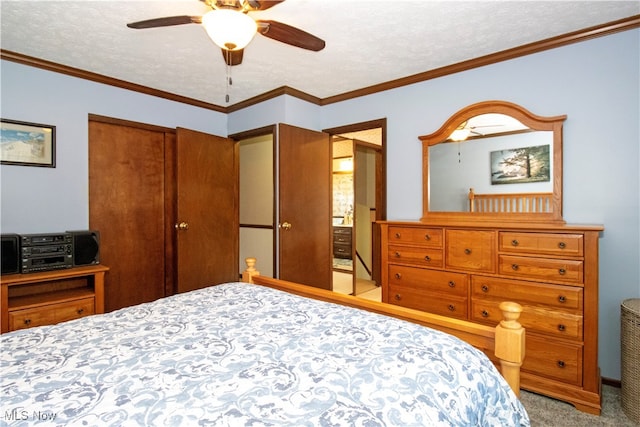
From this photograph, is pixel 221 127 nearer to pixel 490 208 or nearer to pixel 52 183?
pixel 52 183

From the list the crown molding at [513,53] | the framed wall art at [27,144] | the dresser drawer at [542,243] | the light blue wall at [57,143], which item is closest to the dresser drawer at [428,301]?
the dresser drawer at [542,243]

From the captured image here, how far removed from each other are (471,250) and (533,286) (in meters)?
0.43

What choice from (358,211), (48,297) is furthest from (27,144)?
(358,211)

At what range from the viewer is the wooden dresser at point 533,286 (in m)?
2.01

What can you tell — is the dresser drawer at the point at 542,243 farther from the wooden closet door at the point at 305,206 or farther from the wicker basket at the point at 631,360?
the wooden closet door at the point at 305,206

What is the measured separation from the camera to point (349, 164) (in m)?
6.20

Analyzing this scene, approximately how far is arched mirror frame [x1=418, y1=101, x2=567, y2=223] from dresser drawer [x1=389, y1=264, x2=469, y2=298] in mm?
519

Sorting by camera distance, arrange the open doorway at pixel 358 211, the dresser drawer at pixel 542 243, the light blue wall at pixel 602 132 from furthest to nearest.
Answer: the open doorway at pixel 358 211
the light blue wall at pixel 602 132
the dresser drawer at pixel 542 243

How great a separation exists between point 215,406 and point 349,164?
561 cm

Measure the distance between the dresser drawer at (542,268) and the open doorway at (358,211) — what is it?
2166 mm

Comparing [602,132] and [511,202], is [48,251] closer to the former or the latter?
[511,202]

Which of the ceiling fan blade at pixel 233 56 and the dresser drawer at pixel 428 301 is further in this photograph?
the dresser drawer at pixel 428 301

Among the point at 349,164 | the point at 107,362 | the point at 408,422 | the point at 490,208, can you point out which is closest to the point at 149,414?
the point at 107,362

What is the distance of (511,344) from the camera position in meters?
1.19
